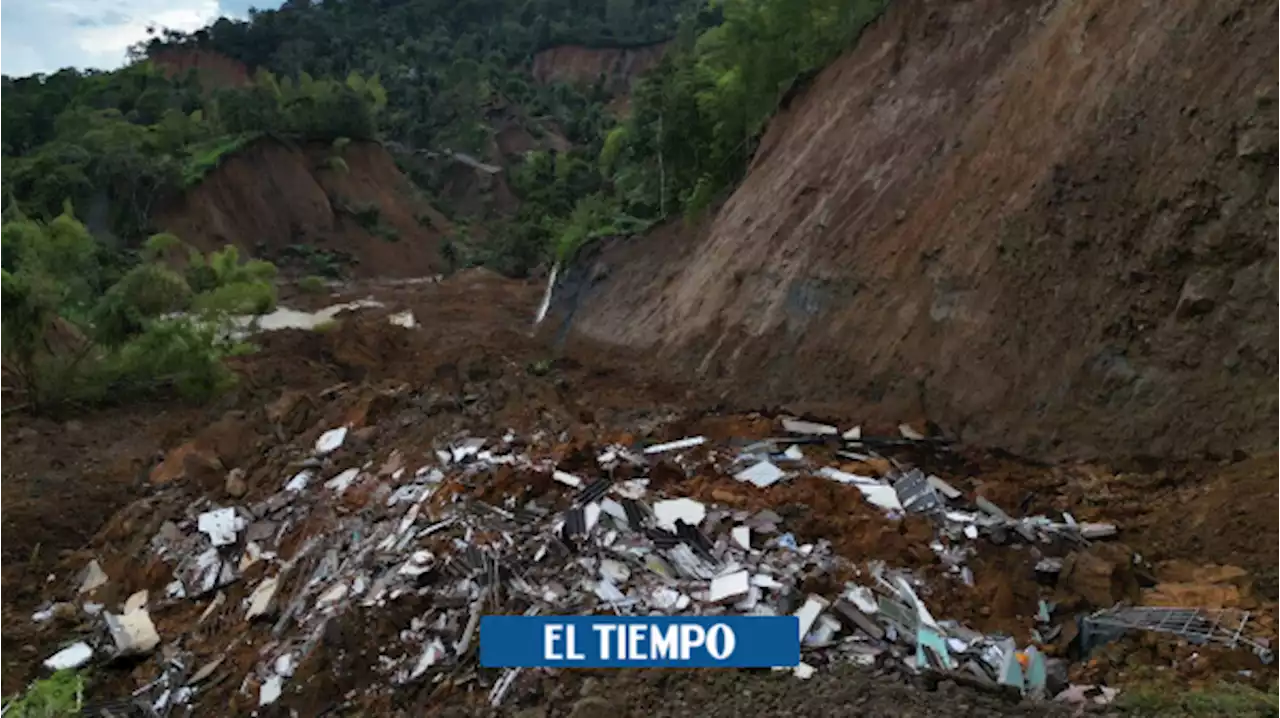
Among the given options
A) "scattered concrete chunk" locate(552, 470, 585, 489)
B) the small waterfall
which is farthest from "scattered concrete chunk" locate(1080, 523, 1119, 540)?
the small waterfall

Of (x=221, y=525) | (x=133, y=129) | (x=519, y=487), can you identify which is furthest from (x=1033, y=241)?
(x=133, y=129)

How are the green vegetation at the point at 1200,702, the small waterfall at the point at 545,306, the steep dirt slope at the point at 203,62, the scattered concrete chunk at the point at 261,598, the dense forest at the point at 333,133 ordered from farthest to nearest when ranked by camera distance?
the steep dirt slope at the point at 203,62 < the small waterfall at the point at 545,306 < the dense forest at the point at 333,133 < the scattered concrete chunk at the point at 261,598 < the green vegetation at the point at 1200,702

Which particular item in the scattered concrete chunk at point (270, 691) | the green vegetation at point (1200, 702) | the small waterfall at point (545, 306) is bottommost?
the scattered concrete chunk at point (270, 691)

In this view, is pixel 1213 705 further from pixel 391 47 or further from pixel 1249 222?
pixel 391 47

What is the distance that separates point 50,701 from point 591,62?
6449 centimetres

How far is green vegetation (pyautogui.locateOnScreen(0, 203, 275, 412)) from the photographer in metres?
15.2

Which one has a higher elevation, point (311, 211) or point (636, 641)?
point (311, 211)

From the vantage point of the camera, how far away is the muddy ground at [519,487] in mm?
5562

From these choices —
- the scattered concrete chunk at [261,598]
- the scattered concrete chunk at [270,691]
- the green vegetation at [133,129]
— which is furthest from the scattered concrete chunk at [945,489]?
the green vegetation at [133,129]

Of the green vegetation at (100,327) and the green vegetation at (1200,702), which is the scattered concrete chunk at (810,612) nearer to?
the green vegetation at (1200,702)

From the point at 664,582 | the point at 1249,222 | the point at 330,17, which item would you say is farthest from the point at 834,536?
the point at 330,17

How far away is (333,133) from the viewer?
4166 centimetres

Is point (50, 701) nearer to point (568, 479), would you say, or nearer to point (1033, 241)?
point (568, 479)

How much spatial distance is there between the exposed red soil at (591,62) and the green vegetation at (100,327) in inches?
2016
